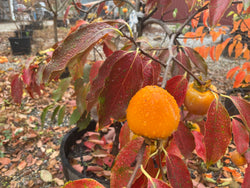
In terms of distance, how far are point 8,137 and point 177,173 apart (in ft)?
5.06

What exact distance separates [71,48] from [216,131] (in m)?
0.28

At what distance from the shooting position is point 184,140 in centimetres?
48

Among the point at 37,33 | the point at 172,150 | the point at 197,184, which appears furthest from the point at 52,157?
the point at 37,33

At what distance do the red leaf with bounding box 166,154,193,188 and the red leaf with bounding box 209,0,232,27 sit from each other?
0.90ft

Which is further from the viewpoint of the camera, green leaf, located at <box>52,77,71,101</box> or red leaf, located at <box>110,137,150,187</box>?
green leaf, located at <box>52,77,71,101</box>

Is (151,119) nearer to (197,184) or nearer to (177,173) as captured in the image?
(177,173)

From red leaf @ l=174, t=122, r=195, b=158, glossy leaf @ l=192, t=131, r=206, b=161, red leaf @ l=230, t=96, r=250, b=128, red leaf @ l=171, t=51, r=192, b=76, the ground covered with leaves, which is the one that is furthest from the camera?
the ground covered with leaves

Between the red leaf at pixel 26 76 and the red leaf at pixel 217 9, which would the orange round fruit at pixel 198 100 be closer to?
the red leaf at pixel 217 9

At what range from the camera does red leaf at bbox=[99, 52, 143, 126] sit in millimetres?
313

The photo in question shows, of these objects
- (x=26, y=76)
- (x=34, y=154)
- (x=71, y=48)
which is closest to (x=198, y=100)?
(x=71, y=48)

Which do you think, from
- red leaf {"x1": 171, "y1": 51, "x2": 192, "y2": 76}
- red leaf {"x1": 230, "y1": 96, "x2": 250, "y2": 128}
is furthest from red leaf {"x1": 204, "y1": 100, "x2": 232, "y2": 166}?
red leaf {"x1": 171, "y1": 51, "x2": 192, "y2": 76}

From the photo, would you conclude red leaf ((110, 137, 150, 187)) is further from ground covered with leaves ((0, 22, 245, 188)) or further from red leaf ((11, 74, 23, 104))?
ground covered with leaves ((0, 22, 245, 188))

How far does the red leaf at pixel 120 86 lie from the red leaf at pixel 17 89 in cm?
61

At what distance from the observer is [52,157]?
1374 mm
